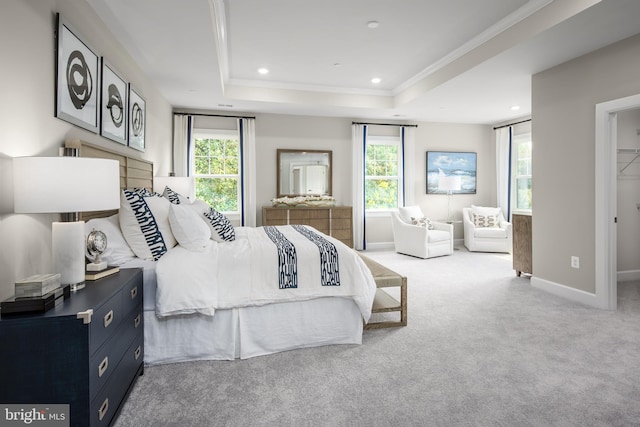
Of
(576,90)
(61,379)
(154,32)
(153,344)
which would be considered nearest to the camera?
(61,379)

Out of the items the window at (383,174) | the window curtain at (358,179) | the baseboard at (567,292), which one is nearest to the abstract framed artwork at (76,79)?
the window curtain at (358,179)

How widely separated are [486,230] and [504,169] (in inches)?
56.4

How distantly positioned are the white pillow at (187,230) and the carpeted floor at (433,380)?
81 centimetres

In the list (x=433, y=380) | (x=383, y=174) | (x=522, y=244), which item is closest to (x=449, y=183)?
(x=383, y=174)

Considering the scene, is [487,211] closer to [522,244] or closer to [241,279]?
[522,244]

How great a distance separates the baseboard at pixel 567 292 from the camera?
11.3 feet

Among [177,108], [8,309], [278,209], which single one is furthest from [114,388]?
[177,108]

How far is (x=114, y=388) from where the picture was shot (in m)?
1.63

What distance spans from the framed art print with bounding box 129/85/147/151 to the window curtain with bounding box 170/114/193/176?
1.78 m

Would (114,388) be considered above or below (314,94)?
below

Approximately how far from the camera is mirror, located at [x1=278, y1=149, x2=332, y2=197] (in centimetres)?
626

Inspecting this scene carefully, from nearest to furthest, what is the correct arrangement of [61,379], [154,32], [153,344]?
[61,379], [153,344], [154,32]

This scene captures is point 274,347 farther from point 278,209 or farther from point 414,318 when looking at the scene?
point 278,209

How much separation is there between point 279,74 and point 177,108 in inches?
78.1
